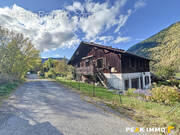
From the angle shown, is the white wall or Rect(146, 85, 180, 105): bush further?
the white wall

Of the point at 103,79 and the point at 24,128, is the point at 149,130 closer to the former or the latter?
the point at 24,128

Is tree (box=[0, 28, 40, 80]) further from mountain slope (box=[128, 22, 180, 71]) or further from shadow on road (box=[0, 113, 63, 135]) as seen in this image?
mountain slope (box=[128, 22, 180, 71])

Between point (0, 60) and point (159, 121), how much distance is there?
55.9 ft

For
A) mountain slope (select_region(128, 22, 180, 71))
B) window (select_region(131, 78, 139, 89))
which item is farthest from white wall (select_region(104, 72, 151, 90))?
mountain slope (select_region(128, 22, 180, 71))

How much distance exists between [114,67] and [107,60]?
1.53 meters

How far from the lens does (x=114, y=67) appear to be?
1195cm

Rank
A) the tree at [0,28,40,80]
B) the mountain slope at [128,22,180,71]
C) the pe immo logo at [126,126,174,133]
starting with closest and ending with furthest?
the pe immo logo at [126,126,174,133] → the tree at [0,28,40,80] → the mountain slope at [128,22,180,71]

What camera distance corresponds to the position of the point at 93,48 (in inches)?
582

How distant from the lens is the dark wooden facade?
1139cm

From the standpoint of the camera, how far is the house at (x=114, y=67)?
11336 millimetres

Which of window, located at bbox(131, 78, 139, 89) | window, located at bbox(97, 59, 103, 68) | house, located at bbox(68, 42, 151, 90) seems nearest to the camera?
house, located at bbox(68, 42, 151, 90)

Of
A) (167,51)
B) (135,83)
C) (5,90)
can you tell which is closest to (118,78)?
(135,83)

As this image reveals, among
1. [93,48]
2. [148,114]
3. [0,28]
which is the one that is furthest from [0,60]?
[148,114]

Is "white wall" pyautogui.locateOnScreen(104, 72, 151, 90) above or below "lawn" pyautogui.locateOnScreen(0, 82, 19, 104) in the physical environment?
above
